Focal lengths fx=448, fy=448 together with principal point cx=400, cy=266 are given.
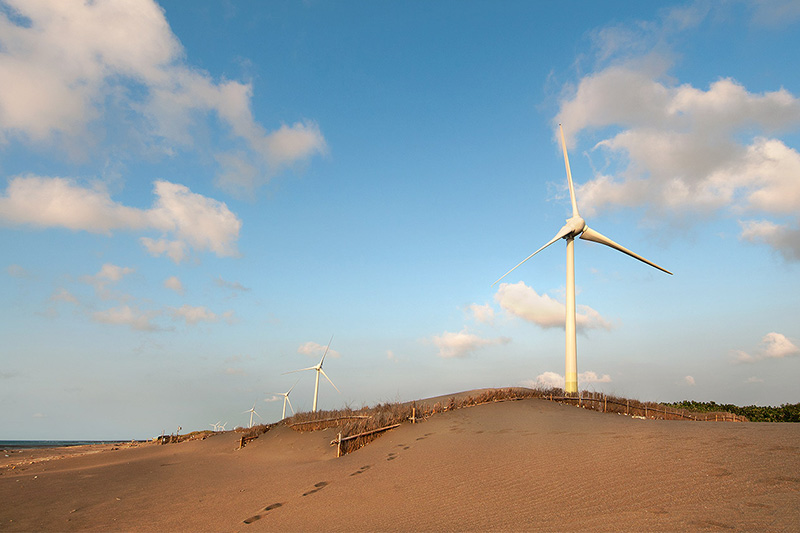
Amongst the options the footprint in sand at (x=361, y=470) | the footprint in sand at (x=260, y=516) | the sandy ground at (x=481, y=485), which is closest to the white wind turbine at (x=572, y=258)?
the sandy ground at (x=481, y=485)

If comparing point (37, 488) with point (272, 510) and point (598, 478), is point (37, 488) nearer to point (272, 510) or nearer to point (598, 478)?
point (272, 510)

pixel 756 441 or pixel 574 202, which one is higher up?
pixel 574 202

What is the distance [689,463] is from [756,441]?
2302mm

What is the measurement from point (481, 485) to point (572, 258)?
814 inches

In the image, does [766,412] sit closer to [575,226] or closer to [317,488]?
[575,226]

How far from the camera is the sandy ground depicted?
291 inches

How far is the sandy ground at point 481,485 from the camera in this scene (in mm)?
7398

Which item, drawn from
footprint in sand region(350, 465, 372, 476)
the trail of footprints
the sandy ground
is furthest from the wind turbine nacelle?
footprint in sand region(350, 465, 372, 476)

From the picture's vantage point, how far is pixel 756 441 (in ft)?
33.4

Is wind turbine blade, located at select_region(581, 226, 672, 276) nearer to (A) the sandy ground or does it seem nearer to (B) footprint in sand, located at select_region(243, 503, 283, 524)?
(A) the sandy ground

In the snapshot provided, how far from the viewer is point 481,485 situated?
1052cm

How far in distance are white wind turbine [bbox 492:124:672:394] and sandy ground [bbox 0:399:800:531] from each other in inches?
240

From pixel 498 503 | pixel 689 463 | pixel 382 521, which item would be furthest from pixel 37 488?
pixel 689 463

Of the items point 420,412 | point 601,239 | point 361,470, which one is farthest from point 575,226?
point 361,470
